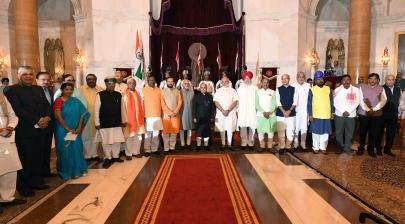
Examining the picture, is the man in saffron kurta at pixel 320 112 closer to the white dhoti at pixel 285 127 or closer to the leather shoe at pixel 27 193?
the white dhoti at pixel 285 127

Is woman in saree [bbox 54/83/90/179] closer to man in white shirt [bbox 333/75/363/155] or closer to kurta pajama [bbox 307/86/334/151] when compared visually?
kurta pajama [bbox 307/86/334/151]

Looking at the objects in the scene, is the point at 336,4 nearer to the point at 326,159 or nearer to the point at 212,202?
the point at 326,159

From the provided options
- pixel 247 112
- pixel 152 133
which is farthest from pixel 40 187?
pixel 247 112

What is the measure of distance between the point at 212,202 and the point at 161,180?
3.88 feet

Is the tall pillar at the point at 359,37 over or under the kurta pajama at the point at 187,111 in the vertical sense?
over

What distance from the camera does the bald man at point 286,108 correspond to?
6484 millimetres

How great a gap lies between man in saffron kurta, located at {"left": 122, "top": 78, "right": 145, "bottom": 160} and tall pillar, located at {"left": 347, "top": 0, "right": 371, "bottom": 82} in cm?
839

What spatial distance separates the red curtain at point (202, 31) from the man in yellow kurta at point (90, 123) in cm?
618

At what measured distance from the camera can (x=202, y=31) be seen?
12.6m

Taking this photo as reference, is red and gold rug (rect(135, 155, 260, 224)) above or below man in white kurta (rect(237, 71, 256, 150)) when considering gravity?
below

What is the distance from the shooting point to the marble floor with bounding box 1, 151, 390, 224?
3463 millimetres

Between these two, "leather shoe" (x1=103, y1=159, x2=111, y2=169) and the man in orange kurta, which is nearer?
"leather shoe" (x1=103, y1=159, x2=111, y2=169)

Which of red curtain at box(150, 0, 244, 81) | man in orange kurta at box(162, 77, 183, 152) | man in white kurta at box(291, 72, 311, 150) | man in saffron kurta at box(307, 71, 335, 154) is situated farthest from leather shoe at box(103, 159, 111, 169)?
red curtain at box(150, 0, 244, 81)

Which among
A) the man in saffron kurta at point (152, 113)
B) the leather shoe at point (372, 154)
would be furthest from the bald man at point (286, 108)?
the man in saffron kurta at point (152, 113)
